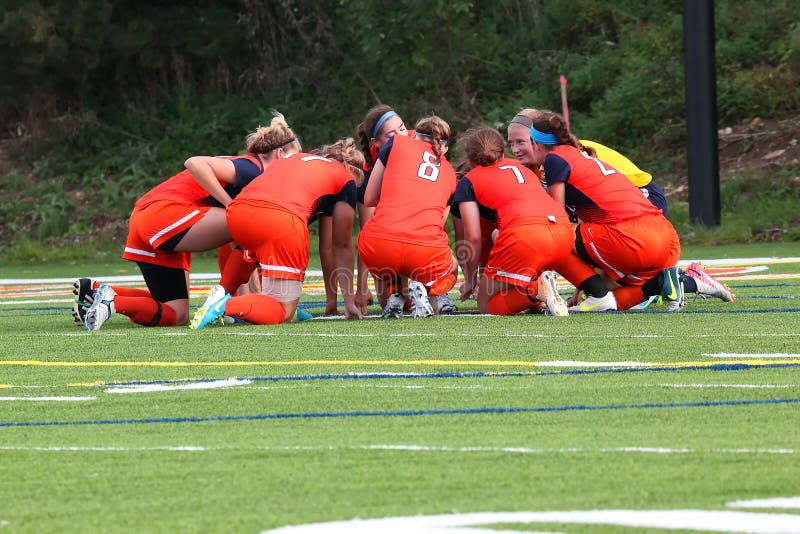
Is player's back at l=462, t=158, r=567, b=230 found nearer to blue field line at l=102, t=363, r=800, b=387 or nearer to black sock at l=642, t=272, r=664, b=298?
black sock at l=642, t=272, r=664, b=298

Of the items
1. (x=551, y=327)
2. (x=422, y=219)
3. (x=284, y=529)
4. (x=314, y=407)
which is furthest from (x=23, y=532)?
(x=422, y=219)

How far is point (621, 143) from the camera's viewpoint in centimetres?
2627

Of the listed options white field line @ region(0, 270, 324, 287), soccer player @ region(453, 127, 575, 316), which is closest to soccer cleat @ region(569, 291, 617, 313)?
soccer player @ region(453, 127, 575, 316)

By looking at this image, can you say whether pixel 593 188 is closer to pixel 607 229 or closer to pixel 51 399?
pixel 607 229

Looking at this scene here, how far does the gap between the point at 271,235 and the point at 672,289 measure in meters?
2.62

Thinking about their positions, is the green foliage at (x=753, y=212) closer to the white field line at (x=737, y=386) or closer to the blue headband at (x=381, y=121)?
the blue headband at (x=381, y=121)

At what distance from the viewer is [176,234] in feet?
33.8

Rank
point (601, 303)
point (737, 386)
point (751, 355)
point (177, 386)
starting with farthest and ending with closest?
point (601, 303)
point (751, 355)
point (177, 386)
point (737, 386)

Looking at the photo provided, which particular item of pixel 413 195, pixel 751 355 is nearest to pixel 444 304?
pixel 413 195

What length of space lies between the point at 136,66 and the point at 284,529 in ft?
95.4

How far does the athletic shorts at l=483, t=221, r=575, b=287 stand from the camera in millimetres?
9898

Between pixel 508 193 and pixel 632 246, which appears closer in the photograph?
pixel 632 246

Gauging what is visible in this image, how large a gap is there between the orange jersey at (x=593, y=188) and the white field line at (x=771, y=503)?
20.2 feet

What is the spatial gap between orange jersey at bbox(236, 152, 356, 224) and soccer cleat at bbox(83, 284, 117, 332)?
3.46 ft
